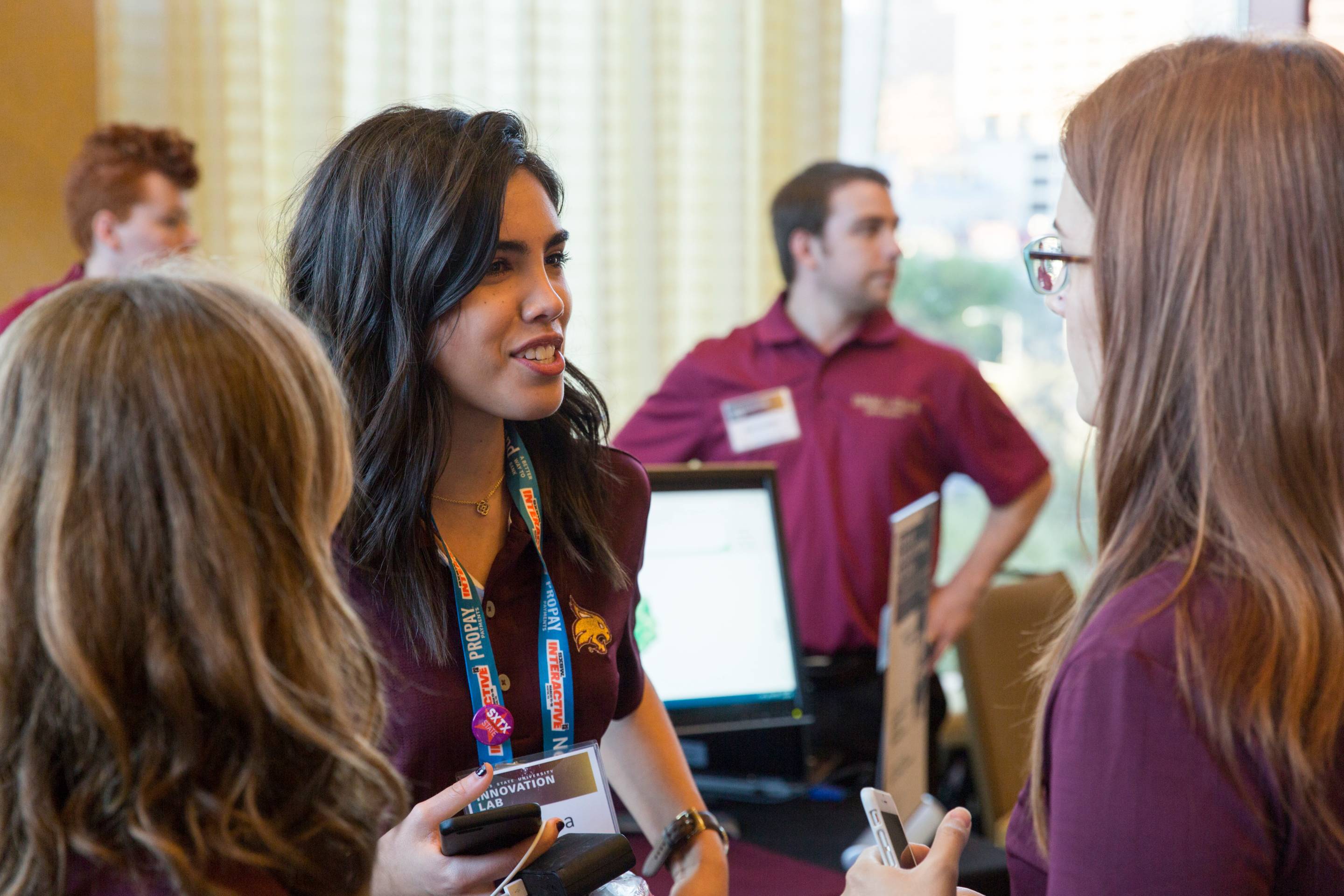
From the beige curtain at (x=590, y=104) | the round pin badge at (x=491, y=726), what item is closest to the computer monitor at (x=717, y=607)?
the round pin badge at (x=491, y=726)

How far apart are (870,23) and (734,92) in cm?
70

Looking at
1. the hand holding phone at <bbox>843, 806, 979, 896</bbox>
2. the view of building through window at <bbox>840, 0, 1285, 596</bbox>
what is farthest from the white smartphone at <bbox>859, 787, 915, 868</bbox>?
the view of building through window at <bbox>840, 0, 1285, 596</bbox>

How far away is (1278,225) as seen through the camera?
0.86 meters

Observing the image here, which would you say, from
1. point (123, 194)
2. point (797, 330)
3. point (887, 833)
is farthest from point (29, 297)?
point (887, 833)

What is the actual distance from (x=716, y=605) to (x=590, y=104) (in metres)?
2.29

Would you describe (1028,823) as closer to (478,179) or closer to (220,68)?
(478,179)

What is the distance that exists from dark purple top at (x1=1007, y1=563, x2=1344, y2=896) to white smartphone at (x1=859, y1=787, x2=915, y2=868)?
24 centimetres

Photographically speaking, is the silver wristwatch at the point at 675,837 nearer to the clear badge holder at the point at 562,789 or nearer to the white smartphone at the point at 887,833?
the clear badge holder at the point at 562,789

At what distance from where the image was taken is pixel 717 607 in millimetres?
1962

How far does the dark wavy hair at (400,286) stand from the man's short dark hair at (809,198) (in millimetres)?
2052

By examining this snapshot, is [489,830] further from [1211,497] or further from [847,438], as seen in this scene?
[847,438]

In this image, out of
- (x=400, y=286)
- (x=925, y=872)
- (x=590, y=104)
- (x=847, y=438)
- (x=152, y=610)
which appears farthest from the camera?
(x=590, y=104)

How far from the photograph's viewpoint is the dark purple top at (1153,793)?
0.81 m

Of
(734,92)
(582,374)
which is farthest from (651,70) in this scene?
(582,374)
